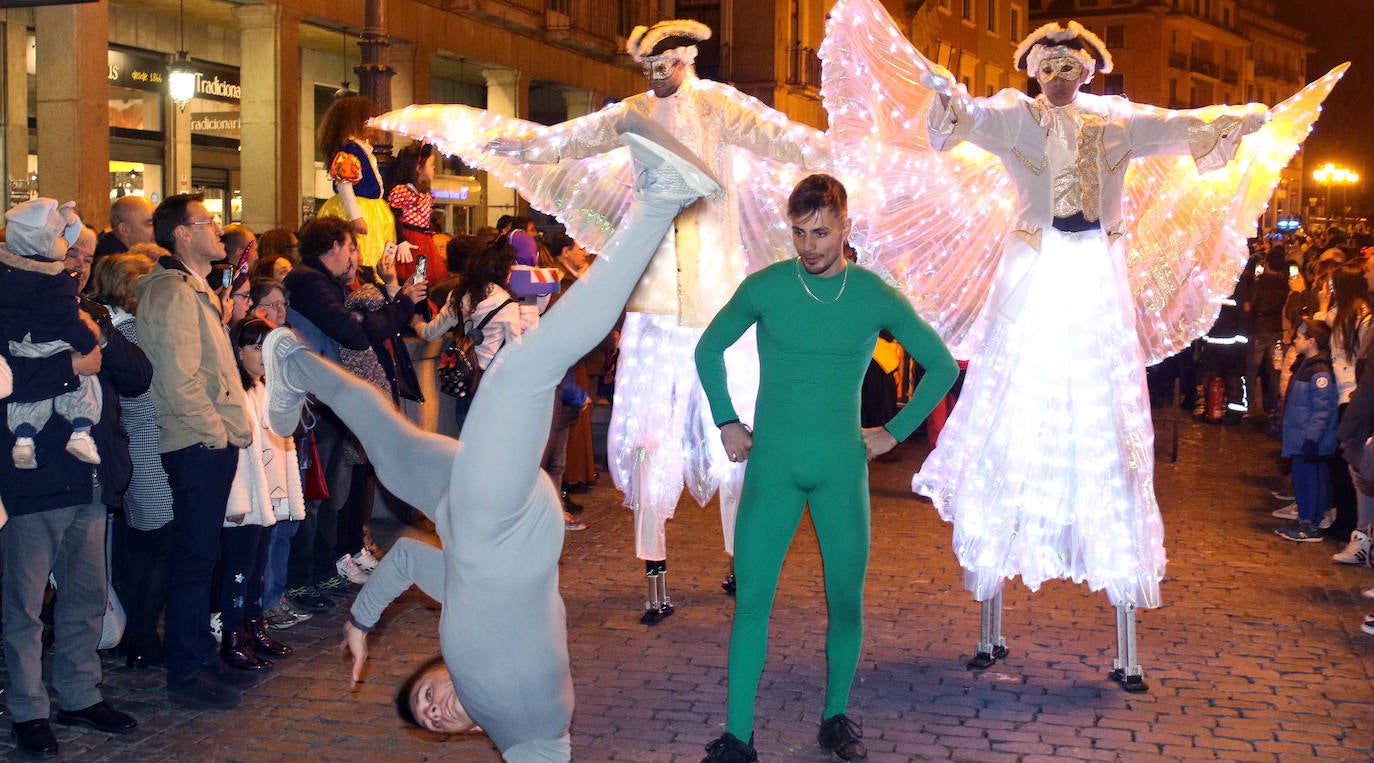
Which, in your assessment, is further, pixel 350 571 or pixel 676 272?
pixel 350 571

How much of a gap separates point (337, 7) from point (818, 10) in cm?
2022

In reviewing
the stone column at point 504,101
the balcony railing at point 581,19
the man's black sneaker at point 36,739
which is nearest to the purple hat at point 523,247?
the man's black sneaker at point 36,739

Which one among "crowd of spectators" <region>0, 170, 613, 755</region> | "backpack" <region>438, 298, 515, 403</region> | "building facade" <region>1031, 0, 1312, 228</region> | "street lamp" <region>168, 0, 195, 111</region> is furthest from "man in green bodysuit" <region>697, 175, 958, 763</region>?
"building facade" <region>1031, 0, 1312, 228</region>

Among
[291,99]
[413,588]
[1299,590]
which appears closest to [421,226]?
[413,588]

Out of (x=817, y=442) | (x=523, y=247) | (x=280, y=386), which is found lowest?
(x=817, y=442)

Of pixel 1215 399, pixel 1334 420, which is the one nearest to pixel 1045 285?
pixel 1334 420

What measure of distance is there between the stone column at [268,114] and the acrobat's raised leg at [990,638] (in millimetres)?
13402

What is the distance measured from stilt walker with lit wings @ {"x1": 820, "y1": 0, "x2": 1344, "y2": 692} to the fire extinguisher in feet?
35.6

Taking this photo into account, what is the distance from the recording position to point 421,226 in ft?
33.1

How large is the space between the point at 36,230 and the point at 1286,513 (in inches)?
357

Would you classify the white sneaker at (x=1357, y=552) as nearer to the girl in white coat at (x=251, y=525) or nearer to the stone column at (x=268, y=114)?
the girl in white coat at (x=251, y=525)

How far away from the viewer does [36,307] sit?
5.41m

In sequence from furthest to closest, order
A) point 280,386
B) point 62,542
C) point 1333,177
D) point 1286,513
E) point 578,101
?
point 1333,177, point 578,101, point 1286,513, point 62,542, point 280,386

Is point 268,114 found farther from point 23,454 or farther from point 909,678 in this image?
point 909,678
